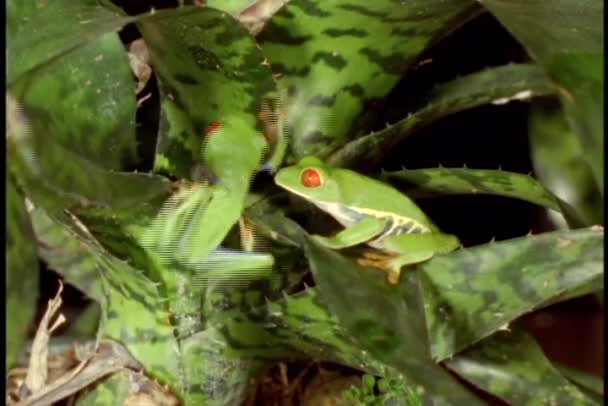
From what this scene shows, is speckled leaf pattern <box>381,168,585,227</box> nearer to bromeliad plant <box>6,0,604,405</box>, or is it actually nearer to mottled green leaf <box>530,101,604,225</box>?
bromeliad plant <box>6,0,604,405</box>

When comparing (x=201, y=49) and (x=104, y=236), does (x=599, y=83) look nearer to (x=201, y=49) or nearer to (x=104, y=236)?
(x=201, y=49)

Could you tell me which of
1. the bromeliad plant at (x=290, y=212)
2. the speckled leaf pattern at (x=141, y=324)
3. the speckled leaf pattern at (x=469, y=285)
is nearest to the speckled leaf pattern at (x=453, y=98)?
the bromeliad plant at (x=290, y=212)

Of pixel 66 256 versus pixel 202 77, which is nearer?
pixel 202 77

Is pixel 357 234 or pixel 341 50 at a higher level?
pixel 341 50

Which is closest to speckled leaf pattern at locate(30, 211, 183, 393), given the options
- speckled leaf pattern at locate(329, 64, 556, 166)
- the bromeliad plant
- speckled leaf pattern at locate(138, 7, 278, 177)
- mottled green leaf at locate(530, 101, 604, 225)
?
the bromeliad plant

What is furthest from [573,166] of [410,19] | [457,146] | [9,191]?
[9,191]

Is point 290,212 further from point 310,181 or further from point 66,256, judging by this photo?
point 66,256

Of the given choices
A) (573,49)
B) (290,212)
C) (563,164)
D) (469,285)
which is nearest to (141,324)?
(290,212)
